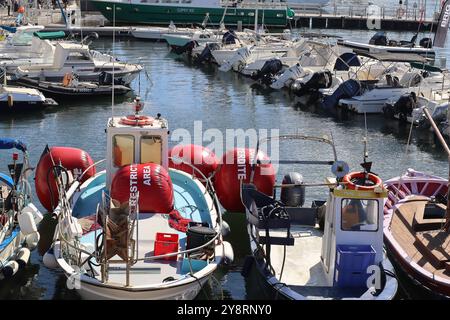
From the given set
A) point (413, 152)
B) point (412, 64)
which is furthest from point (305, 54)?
point (413, 152)

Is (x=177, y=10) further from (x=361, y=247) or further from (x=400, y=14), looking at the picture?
(x=361, y=247)

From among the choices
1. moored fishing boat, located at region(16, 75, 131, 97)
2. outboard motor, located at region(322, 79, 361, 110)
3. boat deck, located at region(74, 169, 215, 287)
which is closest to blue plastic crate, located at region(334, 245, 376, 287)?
boat deck, located at region(74, 169, 215, 287)

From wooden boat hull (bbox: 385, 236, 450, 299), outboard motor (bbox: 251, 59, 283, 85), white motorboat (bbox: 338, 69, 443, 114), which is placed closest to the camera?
wooden boat hull (bbox: 385, 236, 450, 299)

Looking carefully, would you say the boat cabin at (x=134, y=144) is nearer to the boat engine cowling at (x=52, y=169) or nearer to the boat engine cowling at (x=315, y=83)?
the boat engine cowling at (x=52, y=169)

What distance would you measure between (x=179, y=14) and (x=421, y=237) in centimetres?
Result: 5500

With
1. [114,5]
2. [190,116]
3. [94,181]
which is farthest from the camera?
[114,5]

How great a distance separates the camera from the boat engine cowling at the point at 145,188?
17547 mm

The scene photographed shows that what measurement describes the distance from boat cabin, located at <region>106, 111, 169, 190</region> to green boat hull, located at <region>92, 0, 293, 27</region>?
51917 millimetres

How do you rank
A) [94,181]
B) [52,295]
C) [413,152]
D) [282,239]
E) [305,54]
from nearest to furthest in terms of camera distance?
[282,239] < [52,295] < [94,181] < [413,152] < [305,54]

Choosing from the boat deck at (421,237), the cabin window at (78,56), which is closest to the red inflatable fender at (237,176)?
the boat deck at (421,237)

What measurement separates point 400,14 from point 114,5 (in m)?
27.5

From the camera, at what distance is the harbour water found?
1806 cm

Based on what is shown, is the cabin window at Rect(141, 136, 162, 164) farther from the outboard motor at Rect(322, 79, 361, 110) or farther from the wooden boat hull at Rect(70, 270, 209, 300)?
the outboard motor at Rect(322, 79, 361, 110)

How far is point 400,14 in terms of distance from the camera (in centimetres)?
7612
